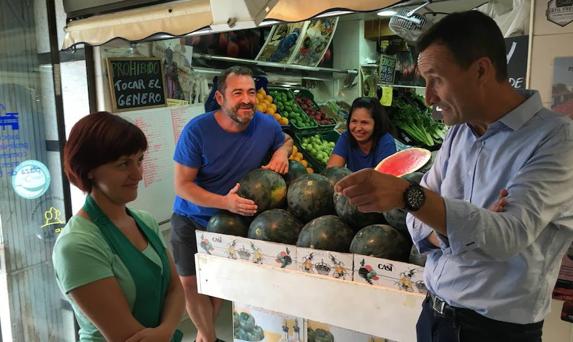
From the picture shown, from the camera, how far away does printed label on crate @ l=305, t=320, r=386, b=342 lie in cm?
245

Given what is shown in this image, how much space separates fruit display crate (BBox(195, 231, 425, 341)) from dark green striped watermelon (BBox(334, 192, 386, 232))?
0.22m

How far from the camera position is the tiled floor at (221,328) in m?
3.82

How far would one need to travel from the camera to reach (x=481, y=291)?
1.35 metres

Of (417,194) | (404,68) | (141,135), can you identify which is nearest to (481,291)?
(417,194)

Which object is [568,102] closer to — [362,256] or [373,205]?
[362,256]

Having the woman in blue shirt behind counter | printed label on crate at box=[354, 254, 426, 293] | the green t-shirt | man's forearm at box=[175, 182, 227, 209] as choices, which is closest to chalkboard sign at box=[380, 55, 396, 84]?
the woman in blue shirt behind counter

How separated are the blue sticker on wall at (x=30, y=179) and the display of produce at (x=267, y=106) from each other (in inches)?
76.7

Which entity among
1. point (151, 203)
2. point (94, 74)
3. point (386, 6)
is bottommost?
point (151, 203)

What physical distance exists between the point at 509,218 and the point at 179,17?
2.29 meters

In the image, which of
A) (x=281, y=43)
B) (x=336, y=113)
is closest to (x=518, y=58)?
(x=281, y=43)

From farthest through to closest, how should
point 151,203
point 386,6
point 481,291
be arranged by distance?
point 151,203 < point 386,6 < point 481,291

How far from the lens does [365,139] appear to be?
3.24 m

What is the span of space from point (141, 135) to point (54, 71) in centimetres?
242

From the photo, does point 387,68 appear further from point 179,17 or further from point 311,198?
point 311,198
